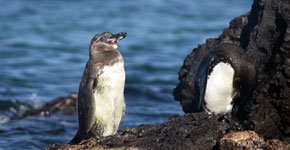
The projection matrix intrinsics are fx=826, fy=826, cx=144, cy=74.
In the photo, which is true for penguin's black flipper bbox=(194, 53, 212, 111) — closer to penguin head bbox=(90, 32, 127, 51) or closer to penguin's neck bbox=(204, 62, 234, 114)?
penguin's neck bbox=(204, 62, 234, 114)

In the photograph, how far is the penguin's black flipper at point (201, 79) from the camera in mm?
9688

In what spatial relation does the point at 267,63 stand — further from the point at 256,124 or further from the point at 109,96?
the point at 109,96

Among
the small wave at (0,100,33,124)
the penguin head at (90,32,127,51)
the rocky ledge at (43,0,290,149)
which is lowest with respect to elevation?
the small wave at (0,100,33,124)

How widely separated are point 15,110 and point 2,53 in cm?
763

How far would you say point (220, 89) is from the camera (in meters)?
9.61

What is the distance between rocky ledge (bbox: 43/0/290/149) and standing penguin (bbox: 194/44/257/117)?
242 millimetres

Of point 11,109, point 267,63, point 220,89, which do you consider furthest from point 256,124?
point 11,109

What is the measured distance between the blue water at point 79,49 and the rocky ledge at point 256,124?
365 centimetres

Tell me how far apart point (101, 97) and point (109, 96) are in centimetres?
10

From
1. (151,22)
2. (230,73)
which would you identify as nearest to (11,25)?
(151,22)

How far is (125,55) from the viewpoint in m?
21.7

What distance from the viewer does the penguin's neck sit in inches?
376

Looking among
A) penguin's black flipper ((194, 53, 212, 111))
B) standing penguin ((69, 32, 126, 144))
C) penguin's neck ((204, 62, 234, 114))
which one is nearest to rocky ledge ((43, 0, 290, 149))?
penguin's neck ((204, 62, 234, 114))

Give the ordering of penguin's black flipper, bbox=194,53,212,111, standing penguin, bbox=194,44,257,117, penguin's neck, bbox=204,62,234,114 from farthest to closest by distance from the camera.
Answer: penguin's black flipper, bbox=194,53,212,111 < penguin's neck, bbox=204,62,234,114 < standing penguin, bbox=194,44,257,117
